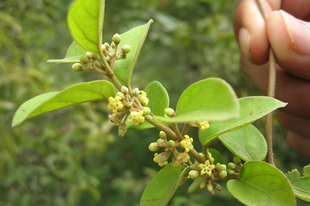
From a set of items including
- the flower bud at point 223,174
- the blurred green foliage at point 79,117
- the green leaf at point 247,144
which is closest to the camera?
the flower bud at point 223,174

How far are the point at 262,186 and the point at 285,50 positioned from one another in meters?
0.85

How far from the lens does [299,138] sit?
1785mm

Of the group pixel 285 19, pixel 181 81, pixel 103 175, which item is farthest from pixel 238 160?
pixel 181 81

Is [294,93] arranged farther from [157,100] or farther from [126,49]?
[126,49]

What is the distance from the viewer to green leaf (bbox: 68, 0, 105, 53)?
62 cm

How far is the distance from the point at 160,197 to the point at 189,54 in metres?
3.95

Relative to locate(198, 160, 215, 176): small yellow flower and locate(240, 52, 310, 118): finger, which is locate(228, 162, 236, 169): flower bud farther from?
locate(240, 52, 310, 118): finger

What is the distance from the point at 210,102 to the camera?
53 centimetres

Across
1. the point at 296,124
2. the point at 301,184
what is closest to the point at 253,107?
the point at 301,184

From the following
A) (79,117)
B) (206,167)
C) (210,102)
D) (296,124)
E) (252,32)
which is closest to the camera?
(210,102)

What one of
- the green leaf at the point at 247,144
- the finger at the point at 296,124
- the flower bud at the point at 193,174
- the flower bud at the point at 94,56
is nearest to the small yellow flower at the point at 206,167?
the flower bud at the point at 193,174

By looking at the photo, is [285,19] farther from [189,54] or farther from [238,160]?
[189,54]

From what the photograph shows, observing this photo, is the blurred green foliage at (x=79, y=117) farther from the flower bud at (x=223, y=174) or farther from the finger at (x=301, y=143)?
the flower bud at (x=223, y=174)

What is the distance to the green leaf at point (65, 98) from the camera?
0.57m
